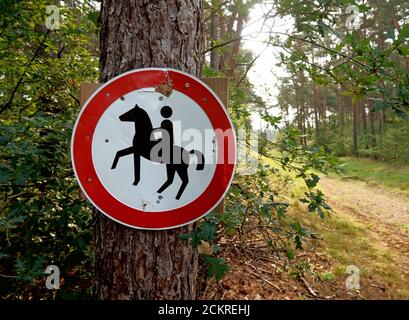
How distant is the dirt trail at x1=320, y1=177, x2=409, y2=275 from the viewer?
242 inches

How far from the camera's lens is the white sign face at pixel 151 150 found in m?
1.21

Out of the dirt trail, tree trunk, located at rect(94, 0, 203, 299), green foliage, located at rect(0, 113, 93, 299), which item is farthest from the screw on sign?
the dirt trail

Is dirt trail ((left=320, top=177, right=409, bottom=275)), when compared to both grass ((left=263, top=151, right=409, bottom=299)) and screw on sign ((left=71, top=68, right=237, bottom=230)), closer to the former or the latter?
grass ((left=263, top=151, right=409, bottom=299))

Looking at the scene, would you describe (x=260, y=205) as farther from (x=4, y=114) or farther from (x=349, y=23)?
(x=4, y=114)

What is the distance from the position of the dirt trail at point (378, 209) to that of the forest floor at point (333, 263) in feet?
0.07

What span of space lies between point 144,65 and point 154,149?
39cm

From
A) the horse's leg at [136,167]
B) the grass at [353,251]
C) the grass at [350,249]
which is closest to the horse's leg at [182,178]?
the horse's leg at [136,167]

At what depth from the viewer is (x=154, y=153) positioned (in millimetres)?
1234

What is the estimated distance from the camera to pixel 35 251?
7.33ft

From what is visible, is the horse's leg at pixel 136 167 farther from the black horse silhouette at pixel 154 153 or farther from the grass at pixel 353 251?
the grass at pixel 353 251

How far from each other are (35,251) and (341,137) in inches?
1038

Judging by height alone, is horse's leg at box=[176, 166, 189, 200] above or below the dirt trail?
above

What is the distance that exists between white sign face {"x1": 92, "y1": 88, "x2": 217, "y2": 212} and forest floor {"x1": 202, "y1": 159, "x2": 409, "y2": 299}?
4.97 ft

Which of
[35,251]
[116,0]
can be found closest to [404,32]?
[116,0]
